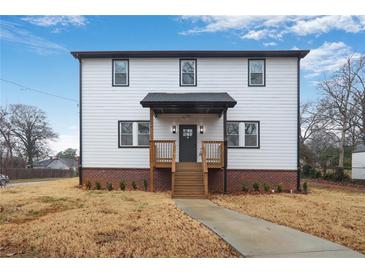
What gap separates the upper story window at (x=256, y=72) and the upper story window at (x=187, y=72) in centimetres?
253

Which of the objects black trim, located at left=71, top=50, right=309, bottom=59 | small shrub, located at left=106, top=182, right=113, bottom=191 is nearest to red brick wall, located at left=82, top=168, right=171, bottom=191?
small shrub, located at left=106, top=182, right=113, bottom=191

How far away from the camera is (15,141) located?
3841 centimetres

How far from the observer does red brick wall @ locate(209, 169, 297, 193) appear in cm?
1370

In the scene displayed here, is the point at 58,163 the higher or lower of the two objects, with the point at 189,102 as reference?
lower

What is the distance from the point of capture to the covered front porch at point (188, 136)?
12164 mm

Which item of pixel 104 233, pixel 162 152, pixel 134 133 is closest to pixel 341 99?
pixel 162 152

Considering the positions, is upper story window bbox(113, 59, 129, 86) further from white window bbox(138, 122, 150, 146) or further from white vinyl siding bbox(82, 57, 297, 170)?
white window bbox(138, 122, 150, 146)

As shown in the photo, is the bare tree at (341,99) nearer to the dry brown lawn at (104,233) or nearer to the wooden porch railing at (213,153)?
the wooden porch railing at (213,153)

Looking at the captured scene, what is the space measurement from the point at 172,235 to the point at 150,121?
768cm

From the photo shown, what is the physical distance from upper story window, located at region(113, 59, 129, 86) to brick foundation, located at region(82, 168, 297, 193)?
12.8 ft

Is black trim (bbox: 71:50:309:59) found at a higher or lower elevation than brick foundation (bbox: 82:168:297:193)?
higher

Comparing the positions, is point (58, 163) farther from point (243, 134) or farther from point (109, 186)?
point (243, 134)

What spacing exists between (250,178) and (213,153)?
82.5 inches

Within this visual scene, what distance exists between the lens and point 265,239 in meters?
5.36
